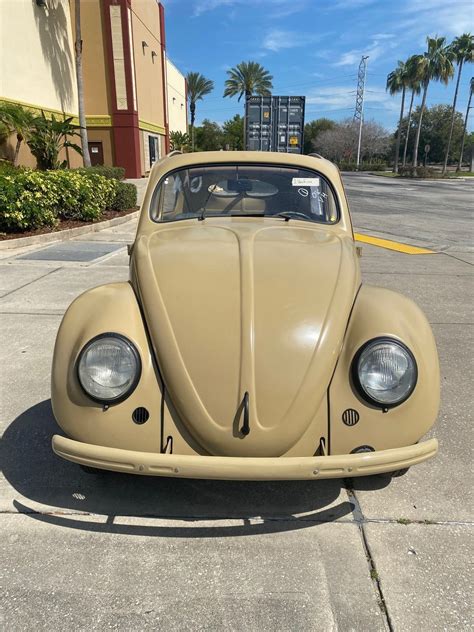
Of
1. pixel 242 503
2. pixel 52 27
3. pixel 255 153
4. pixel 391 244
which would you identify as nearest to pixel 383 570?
pixel 242 503

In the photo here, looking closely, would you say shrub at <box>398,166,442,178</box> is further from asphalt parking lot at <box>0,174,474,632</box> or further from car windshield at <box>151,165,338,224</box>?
asphalt parking lot at <box>0,174,474,632</box>

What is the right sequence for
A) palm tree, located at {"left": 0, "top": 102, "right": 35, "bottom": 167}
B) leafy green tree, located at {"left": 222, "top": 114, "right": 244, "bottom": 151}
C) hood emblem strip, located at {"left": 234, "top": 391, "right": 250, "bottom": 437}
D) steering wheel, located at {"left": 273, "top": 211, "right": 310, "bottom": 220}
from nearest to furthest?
hood emblem strip, located at {"left": 234, "top": 391, "right": 250, "bottom": 437}
steering wheel, located at {"left": 273, "top": 211, "right": 310, "bottom": 220}
palm tree, located at {"left": 0, "top": 102, "right": 35, "bottom": 167}
leafy green tree, located at {"left": 222, "top": 114, "right": 244, "bottom": 151}

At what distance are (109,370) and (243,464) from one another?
73cm

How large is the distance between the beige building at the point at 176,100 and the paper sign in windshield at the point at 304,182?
3927 centimetres

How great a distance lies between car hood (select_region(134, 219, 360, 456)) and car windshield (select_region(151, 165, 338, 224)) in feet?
3.00

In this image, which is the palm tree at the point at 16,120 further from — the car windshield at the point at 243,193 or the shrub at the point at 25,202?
the car windshield at the point at 243,193

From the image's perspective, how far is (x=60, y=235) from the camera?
977cm

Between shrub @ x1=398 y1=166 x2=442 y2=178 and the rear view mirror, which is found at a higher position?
the rear view mirror

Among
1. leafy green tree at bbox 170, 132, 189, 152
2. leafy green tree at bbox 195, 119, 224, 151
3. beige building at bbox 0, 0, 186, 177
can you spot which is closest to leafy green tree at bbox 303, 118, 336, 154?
leafy green tree at bbox 195, 119, 224, 151

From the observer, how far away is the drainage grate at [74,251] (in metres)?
8.08

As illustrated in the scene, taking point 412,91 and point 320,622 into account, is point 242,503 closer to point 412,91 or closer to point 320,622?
point 320,622

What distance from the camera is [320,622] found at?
6.07 ft

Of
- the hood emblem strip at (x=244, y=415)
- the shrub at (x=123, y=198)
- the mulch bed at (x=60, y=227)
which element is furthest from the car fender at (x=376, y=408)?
the shrub at (x=123, y=198)

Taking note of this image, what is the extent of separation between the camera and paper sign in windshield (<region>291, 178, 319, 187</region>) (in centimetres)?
353
